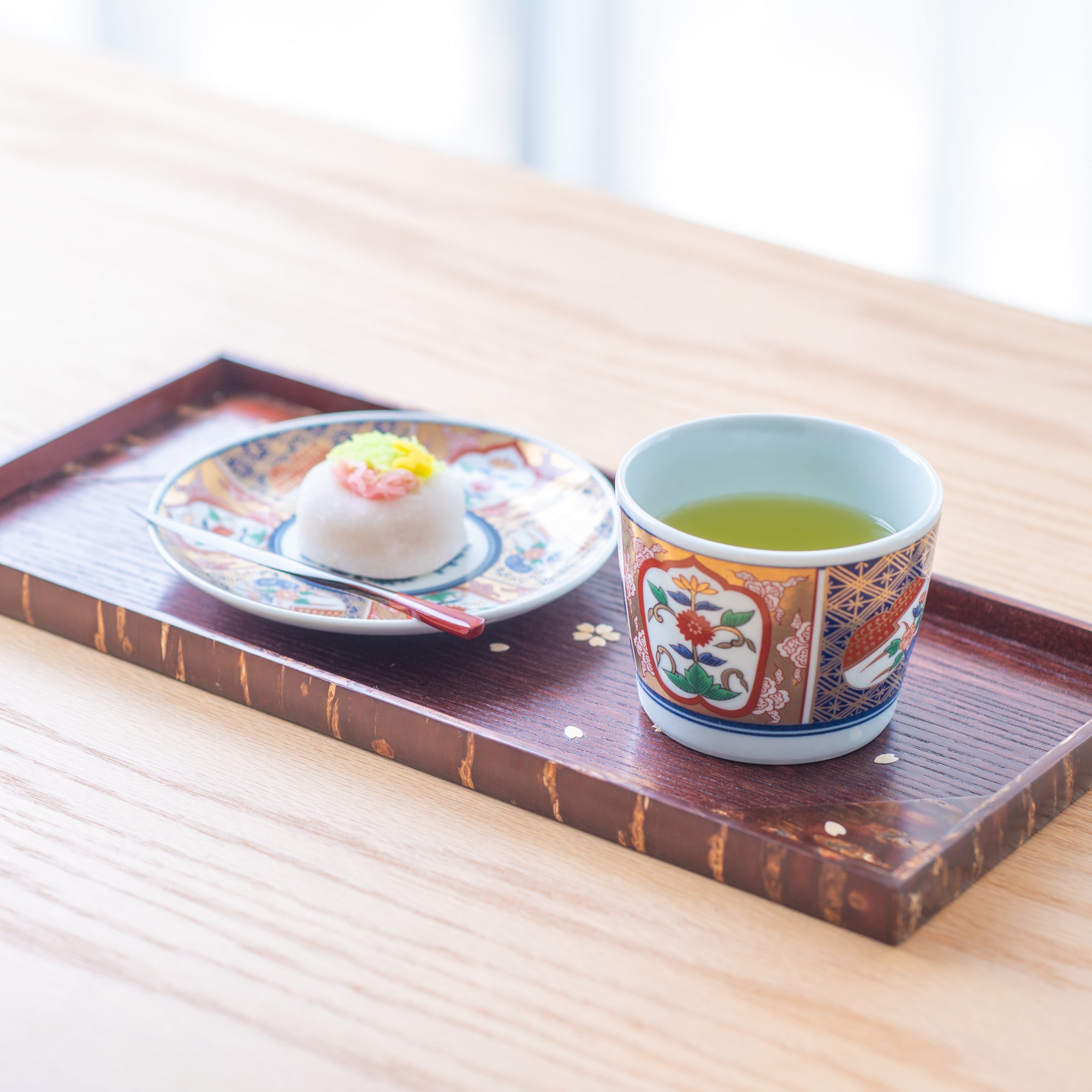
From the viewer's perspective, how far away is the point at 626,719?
2.01ft

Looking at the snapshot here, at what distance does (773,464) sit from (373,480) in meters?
0.20

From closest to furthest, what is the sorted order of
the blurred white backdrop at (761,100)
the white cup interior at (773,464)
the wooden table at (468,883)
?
the wooden table at (468,883)
the white cup interior at (773,464)
the blurred white backdrop at (761,100)

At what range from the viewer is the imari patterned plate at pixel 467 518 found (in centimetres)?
67

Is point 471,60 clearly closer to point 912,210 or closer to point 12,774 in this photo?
point 912,210

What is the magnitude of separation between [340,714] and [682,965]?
192mm

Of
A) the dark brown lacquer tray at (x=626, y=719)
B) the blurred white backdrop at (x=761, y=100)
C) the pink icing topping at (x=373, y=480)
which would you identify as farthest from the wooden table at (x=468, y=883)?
the blurred white backdrop at (x=761, y=100)

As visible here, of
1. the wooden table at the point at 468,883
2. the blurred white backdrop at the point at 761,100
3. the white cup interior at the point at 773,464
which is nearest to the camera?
the wooden table at the point at 468,883

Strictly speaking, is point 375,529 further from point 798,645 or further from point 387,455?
point 798,645

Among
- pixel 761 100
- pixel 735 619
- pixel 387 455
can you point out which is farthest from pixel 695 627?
pixel 761 100

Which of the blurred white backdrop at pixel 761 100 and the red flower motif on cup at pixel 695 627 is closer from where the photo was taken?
the red flower motif on cup at pixel 695 627

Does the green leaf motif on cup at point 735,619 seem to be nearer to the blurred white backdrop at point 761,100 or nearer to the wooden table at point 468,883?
the wooden table at point 468,883

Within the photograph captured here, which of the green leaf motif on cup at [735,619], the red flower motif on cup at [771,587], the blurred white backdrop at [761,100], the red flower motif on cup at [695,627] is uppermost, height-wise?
the red flower motif on cup at [771,587]

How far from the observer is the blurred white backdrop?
6.84 ft

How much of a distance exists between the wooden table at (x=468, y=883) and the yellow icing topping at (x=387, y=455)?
154 mm
